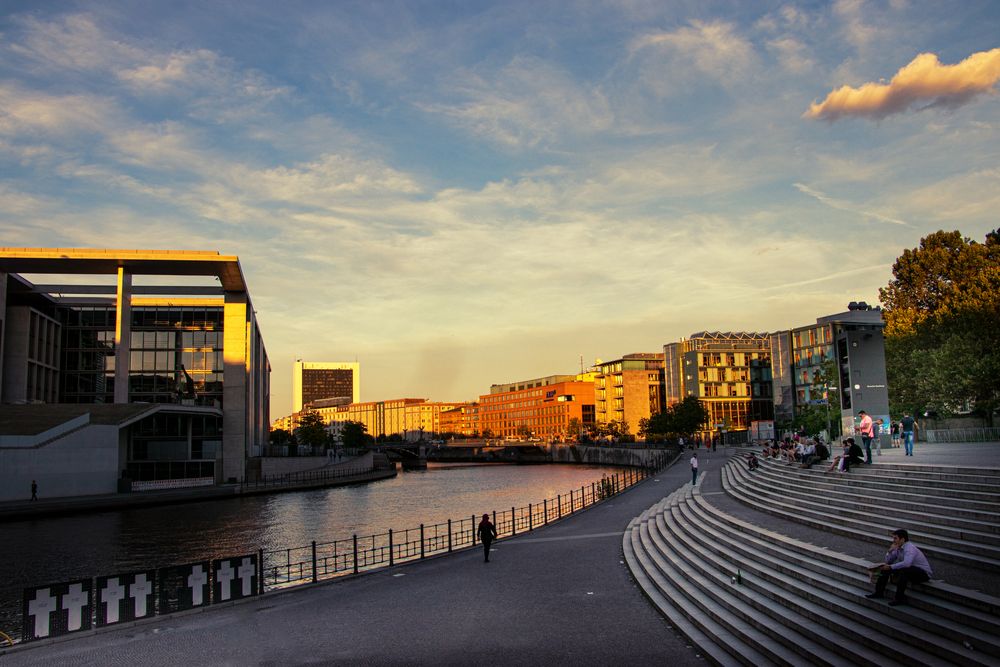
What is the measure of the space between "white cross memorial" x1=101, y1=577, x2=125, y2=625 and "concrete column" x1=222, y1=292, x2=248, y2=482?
6417 centimetres

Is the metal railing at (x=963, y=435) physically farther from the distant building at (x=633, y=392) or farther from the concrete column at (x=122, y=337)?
the distant building at (x=633, y=392)

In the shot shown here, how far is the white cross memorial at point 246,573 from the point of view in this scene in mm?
20689

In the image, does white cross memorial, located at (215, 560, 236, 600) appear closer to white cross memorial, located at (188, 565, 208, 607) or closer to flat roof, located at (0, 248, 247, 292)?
white cross memorial, located at (188, 565, 208, 607)

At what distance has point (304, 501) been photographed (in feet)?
214

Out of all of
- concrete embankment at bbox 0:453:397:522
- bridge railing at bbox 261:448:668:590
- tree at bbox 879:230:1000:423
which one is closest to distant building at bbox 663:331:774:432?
concrete embankment at bbox 0:453:397:522

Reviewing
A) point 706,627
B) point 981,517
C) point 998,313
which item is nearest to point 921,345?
point 998,313

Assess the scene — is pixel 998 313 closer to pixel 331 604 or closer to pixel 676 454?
pixel 676 454

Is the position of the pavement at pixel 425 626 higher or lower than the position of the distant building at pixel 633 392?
lower

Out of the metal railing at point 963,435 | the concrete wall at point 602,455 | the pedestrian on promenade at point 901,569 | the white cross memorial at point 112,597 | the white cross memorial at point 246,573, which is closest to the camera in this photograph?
the pedestrian on promenade at point 901,569

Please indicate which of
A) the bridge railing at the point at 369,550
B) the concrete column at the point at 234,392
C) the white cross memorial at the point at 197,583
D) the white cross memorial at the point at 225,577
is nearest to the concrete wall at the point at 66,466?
the concrete column at the point at 234,392

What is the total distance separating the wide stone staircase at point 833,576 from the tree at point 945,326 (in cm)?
2964

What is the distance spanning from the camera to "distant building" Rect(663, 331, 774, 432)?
150m

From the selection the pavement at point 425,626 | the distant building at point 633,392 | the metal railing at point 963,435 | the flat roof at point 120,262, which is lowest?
the pavement at point 425,626

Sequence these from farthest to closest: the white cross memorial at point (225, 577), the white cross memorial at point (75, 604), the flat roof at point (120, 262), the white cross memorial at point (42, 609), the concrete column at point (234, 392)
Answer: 1. the concrete column at point (234, 392)
2. the flat roof at point (120, 262)
3. the white cross memorial at point (225, 577)
4. the white cross memorial at point (75, 604)
5. the white cross memorial at point (42, 609)
